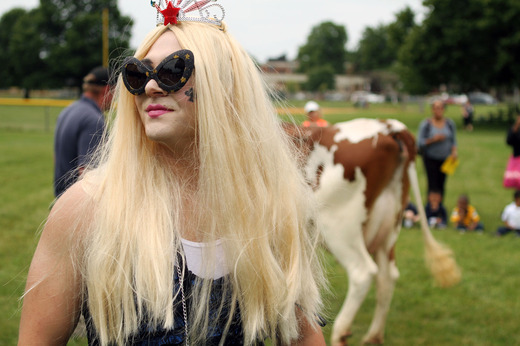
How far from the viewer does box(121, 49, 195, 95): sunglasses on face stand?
4.79 feet

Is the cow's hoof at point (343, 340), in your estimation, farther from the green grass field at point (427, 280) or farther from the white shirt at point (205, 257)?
the white shirt at point (205, 257)

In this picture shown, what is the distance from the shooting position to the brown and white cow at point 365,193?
4398mm

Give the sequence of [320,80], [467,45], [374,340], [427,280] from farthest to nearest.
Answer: [320,80], [467,45], [427,280], [374,340]

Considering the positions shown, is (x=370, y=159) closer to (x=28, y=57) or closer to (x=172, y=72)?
(x=172, y=72)

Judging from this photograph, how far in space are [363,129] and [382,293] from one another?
1.33 meters

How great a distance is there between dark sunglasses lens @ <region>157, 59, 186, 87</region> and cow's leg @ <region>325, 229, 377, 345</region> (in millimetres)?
3128

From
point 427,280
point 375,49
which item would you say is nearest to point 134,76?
point 427,280

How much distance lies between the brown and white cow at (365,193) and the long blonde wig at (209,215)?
2.80 m

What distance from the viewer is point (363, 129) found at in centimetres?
466

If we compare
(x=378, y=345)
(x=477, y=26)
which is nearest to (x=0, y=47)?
(x=477, y=26)

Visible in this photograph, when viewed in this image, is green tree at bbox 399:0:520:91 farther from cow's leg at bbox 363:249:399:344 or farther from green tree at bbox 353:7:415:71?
green tree at bbox 353:7:415:71

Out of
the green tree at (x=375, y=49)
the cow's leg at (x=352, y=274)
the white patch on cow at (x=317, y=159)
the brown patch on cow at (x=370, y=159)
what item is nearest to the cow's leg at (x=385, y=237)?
the brown patch on cow at (x=370, y=159)

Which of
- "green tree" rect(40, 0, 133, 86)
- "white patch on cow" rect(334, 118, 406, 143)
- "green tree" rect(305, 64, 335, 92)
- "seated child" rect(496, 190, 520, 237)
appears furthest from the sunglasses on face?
"green tree" rect(305, 64, 335, 92)

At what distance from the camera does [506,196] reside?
1101cm
